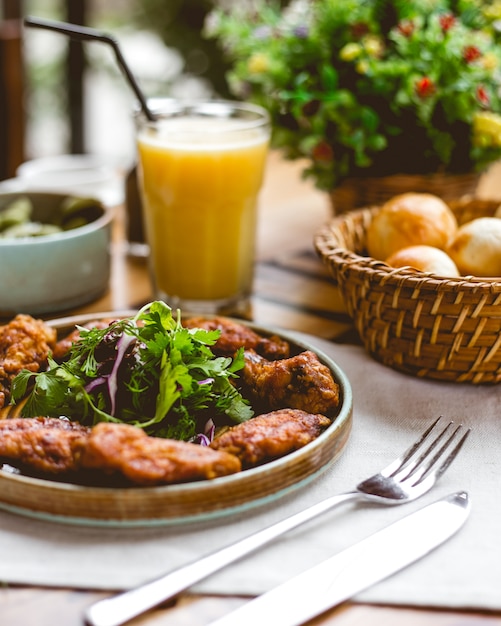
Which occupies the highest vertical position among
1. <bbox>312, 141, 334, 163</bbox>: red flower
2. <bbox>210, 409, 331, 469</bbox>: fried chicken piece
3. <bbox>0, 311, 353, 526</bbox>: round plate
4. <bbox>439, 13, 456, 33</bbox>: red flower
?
<bbox>439, 13, 456, 33</bbox>: red flower

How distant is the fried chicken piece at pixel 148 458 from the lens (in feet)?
2.85

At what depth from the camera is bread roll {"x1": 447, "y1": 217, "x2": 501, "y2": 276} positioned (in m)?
1.30

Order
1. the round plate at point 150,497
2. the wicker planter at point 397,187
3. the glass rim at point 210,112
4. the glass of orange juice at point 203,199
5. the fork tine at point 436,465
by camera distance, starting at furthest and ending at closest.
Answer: the wicker planter at point 397,187
the glass rim at point 210,112
the glass of orange juice at point 203,199
the fork tine at point 436,465
the round plate at point 150,497

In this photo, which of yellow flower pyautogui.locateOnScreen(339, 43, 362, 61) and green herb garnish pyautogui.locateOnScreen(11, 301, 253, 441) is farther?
yellow flower pyautogui.locateOnScreen(339, 43, 362, 61)

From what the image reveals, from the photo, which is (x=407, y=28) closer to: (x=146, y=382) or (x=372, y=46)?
(x=372, y=46)

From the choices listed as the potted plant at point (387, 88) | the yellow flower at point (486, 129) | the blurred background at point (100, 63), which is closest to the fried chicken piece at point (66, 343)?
the potted plant at point (387, 88)

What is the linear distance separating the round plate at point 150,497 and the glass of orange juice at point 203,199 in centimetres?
74

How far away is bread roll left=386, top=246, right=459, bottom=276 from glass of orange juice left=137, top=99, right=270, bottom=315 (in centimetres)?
40

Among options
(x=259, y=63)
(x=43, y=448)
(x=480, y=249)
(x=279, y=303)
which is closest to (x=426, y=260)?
(x=480, y=249)

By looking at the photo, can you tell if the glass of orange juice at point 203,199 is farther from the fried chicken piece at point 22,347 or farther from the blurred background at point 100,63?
the blurred background at point 100,63

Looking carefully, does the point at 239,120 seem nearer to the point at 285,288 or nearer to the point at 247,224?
the point at 247,224

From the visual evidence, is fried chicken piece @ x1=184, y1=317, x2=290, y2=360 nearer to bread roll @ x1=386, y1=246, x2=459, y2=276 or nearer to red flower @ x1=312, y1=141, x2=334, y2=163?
bread roll @ x1=386, y1=246, x2=459, y2=276

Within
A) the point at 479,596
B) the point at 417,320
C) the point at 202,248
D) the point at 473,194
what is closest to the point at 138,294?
the point at 202,248

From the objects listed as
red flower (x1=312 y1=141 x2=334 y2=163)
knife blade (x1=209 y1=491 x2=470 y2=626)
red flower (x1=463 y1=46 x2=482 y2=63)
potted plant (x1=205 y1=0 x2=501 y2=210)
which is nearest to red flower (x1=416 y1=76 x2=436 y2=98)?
potted plant (x1=205 y1=0 x2=501 y2=210)
